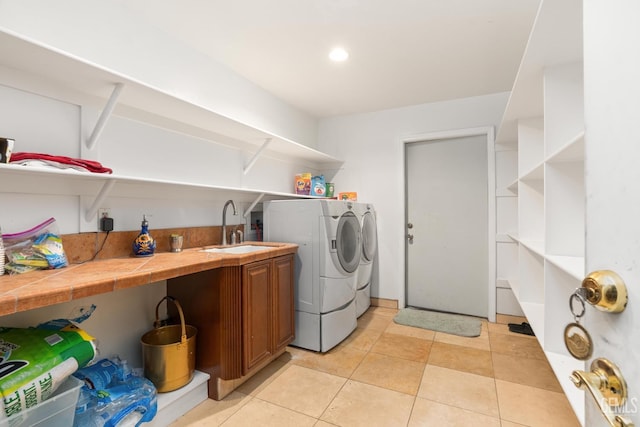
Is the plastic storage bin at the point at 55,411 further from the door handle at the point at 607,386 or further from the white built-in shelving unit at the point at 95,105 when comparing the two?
the door handle at the point at 607,386

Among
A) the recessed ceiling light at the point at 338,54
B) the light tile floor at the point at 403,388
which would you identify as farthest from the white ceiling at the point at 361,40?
the light tile floor at the point at 403,388

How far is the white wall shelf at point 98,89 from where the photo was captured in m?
1.22

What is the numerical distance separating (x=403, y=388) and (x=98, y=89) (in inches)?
97.9

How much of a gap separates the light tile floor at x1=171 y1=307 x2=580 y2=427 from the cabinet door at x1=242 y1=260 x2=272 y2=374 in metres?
0.22

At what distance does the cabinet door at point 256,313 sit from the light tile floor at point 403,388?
0.22 m

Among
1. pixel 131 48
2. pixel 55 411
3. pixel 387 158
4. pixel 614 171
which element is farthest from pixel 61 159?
pixel 387 158

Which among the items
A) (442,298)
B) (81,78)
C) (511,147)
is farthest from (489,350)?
(81,78)

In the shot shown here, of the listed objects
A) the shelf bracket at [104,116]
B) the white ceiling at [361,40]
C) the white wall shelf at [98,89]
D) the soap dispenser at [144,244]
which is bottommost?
the soap dispenser at [144,244]

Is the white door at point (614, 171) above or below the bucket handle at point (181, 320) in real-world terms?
above

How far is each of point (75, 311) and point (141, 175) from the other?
33.1 inches

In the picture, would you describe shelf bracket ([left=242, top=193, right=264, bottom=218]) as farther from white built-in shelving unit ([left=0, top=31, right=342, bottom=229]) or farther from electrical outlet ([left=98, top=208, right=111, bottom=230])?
electrical outlet ([left=98, top=208, right=111, bottom=230])

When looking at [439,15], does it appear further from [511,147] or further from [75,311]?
[75,311]

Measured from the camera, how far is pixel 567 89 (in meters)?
1.40

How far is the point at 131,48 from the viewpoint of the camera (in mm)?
1818
